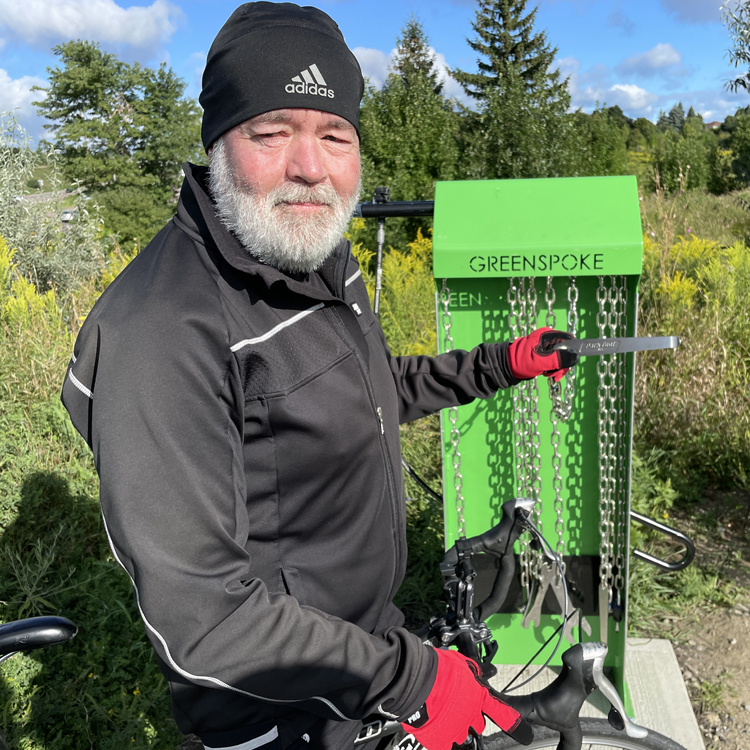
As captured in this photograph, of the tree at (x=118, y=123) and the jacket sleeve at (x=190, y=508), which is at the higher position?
the tree at (x=118, y=123)

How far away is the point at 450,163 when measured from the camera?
11.5 m

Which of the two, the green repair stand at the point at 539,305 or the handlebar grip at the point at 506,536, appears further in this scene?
the green repair stand at the point at 539,305

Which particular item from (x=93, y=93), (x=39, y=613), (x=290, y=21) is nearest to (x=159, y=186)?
(x=93, y=93)

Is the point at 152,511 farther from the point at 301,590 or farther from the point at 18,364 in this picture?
the point at 18,364

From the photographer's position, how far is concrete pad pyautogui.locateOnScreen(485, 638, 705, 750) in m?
2.66

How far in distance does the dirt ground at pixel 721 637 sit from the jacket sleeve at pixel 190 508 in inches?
87.3

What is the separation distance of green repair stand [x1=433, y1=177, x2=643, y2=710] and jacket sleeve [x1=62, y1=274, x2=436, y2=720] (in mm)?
1521

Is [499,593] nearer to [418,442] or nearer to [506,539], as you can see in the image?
[506,539]

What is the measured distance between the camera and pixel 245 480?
49.3 inches

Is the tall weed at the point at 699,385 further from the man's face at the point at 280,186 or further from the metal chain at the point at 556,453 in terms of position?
the man's face at the point at 280,186

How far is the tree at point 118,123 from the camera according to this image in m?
22.4

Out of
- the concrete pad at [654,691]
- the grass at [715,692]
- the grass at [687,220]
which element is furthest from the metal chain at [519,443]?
the grass at [687,220]

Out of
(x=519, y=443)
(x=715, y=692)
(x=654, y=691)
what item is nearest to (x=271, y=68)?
(x=519, y=443)

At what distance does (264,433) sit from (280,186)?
0.54 meters
